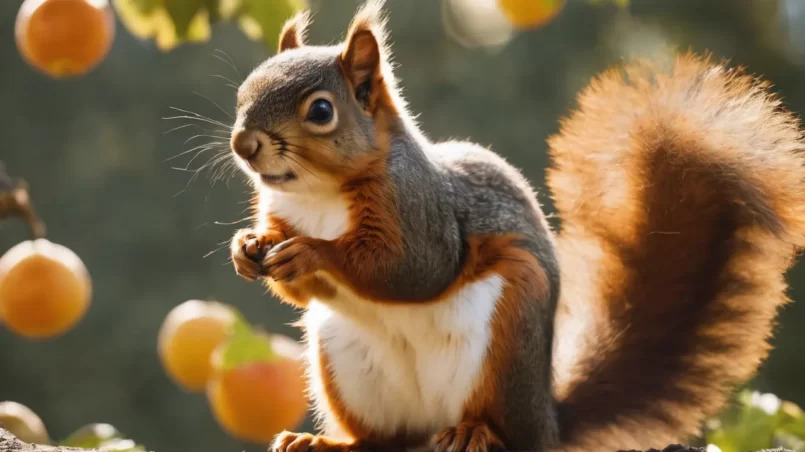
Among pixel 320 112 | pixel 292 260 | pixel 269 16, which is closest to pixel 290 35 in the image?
pixel 269 16

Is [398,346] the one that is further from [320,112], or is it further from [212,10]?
[212,10]

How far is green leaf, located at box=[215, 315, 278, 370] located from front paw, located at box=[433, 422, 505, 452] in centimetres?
47

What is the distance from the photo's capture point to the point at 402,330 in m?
1.97

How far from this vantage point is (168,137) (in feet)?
33.1

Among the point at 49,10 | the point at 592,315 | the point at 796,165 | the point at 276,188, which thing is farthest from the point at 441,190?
the point at 49,10

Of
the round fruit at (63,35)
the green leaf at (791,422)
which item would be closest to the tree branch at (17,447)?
the round fruit at (63,35)

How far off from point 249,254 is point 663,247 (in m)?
0.96

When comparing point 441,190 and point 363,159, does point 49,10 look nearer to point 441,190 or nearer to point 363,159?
point 363,159

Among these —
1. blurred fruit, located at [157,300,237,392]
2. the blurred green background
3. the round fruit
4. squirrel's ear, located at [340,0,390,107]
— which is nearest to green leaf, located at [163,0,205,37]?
the round fruit

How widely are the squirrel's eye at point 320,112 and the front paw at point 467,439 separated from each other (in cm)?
62

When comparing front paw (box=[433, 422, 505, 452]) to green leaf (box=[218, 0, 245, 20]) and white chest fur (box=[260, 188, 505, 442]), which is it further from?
green leaf (box=[218, 0, 245, 20])

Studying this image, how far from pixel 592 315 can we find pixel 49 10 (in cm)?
135

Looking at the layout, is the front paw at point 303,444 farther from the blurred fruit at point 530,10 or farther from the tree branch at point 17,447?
the blurred fruit at point 530,10

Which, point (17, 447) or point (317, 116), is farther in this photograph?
point (317, 116)
